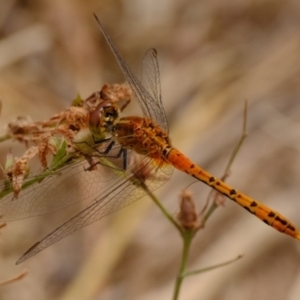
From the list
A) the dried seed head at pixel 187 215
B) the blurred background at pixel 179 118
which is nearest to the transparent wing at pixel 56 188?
the dried seed head at pixel 187 215

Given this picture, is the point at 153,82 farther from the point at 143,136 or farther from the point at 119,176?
the point at 119,176

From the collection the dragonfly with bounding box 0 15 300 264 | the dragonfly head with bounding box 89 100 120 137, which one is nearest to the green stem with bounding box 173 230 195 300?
the dragonfly with bounding box 0 15 300 264

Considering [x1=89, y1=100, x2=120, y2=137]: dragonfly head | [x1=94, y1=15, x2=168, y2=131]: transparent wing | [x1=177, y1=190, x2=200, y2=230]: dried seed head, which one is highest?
[x1=94, y1=15, x2=168, y2=131]: transparent wing

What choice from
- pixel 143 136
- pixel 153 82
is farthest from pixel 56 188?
pixel 153 82

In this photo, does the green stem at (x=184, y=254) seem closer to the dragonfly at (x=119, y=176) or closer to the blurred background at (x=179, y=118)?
the dragonfly at (x=119, y=176)

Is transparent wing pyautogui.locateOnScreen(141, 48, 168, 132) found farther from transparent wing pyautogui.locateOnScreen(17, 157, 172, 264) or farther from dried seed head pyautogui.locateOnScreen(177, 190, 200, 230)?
dried seed head pyautogui.locateOnScreen(177, 190, 200, 230)

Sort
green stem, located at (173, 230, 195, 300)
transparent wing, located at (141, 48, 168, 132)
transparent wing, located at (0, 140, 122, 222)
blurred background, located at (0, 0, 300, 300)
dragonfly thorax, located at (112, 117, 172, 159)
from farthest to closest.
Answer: blurred background, located at (0, 0, 300, 300) < transparent wing, located at (141, 48, 168, 132) < dragonfly thorax, located at (112, 117, 172, 159) < green stem, located at (173, 230, 195, 300) < transparent wing, located at (0, 140, 122, 222)

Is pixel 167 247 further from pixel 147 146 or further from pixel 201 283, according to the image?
pixel 147 146

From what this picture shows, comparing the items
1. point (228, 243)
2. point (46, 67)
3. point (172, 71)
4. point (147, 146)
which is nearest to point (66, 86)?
point (46, 67)
